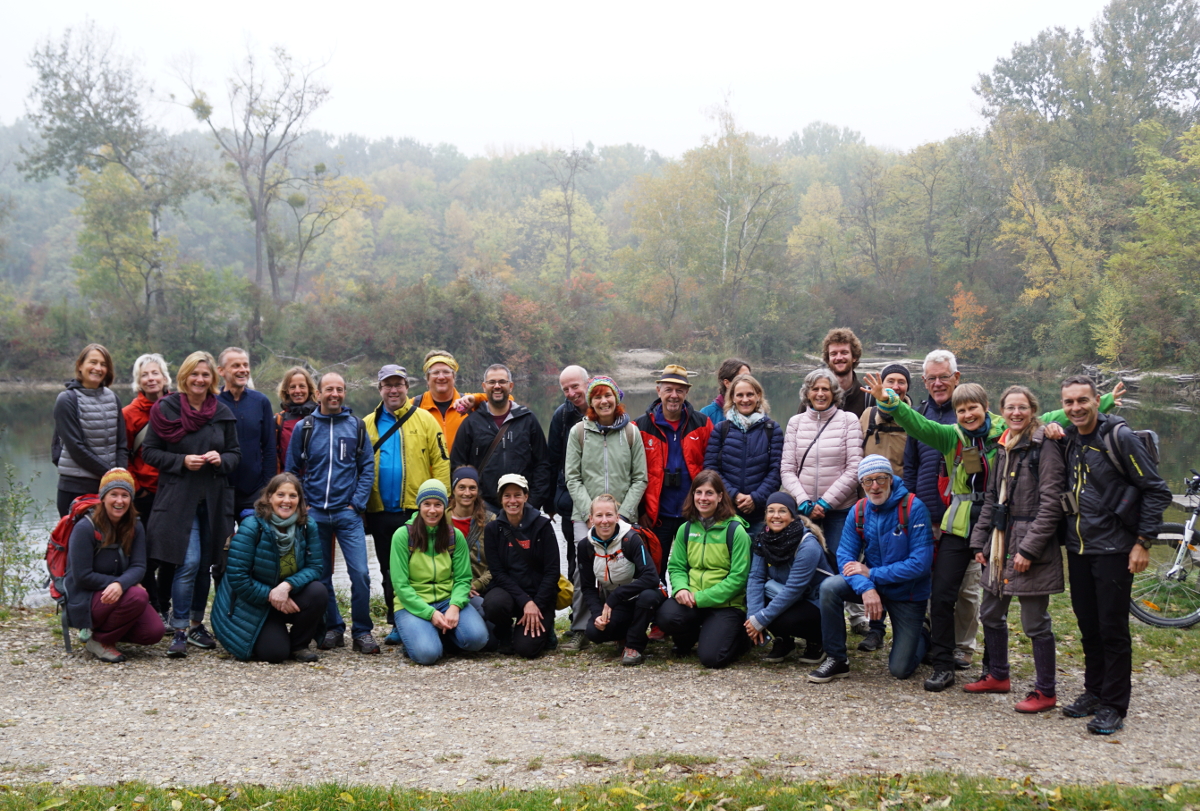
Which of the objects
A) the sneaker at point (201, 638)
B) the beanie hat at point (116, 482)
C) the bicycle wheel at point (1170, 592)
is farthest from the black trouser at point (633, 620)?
the bicycle wheel at point (1170, 592)

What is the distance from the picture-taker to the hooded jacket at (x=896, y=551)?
5.25m

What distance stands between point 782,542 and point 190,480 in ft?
13.1

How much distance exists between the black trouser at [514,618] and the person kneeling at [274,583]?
3.68 ft

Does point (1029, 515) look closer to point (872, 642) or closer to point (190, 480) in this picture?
point (872, 642)

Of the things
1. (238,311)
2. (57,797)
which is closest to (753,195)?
(238,311)

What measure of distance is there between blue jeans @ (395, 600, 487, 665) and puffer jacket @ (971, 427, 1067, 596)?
128 inches

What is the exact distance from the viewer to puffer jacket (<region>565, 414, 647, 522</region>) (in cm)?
620

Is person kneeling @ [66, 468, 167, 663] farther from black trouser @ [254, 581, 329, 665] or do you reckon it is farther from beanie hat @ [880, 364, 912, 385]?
beanie hat @ [880, 364, 912, 385]

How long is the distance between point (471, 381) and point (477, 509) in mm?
30324

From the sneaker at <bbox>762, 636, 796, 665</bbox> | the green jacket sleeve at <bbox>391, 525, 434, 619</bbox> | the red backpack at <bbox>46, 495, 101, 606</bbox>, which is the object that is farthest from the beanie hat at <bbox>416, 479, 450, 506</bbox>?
the sneaker at <bbox>762, 636, 796, 665</bbox>

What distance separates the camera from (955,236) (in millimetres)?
47312

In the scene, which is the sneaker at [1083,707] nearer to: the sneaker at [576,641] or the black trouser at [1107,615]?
the black trouser at [1107,615]

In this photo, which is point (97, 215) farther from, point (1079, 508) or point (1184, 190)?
point (1184, 190)

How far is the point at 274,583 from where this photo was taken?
582 centimetres
